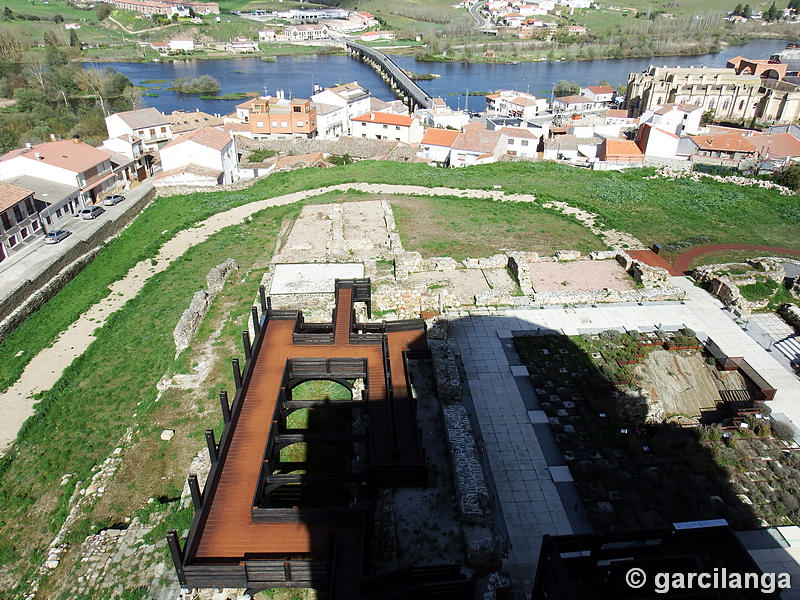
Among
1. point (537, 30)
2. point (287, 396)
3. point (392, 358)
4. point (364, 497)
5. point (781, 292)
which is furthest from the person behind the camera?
point (537, 30)

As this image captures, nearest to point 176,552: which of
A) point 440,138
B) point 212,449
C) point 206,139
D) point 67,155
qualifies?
point 212,449

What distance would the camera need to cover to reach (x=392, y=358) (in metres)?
15.1

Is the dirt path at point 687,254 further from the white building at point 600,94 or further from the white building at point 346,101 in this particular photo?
the white building at point 600,94

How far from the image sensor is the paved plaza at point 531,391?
1134 cm

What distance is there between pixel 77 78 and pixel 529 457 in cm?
9206

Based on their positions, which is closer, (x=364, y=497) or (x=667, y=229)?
(x=364, y=497)

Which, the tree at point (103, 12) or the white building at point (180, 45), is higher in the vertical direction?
the tree at point (103, 12)

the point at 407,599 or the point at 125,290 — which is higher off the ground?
the point at 407,599

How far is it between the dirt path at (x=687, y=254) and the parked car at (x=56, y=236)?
105 ft

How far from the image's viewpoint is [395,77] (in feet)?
340

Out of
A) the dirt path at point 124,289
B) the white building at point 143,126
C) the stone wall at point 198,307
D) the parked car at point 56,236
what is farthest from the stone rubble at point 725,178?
the white building at point 143,126

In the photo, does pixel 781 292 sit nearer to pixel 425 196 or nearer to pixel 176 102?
pixel 425 196

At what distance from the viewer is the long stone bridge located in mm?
86062

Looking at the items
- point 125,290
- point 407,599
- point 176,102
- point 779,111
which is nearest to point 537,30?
point 779,111
